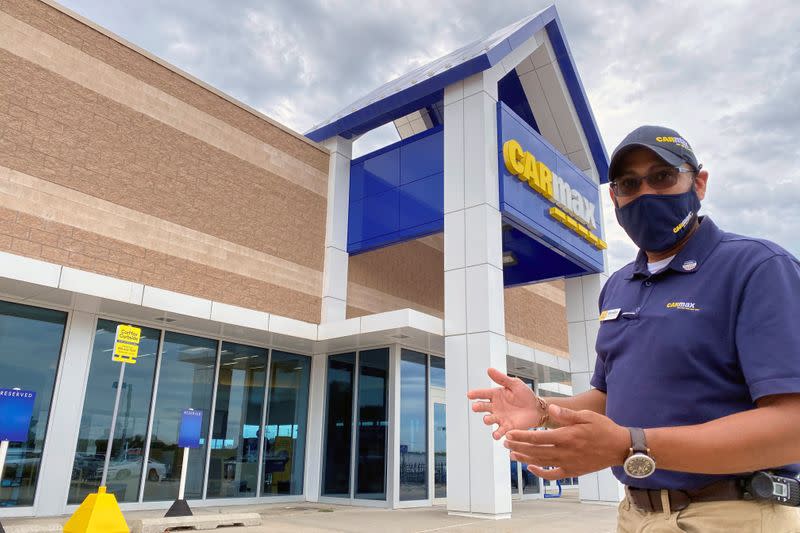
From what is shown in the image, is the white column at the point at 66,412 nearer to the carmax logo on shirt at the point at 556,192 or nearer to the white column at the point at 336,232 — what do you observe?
the white column at the point at 336,232

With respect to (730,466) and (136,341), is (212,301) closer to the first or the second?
(136,341)

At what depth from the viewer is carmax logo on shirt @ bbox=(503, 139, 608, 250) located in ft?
43.3

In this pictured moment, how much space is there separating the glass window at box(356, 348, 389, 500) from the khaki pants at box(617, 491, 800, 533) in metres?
12.1

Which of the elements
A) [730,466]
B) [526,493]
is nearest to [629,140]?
[730,466]

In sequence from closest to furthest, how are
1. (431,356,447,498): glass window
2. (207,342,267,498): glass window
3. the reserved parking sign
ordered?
the reserved parking sign → (207,342,267,498): glass window → (431,356,447,498): glass window

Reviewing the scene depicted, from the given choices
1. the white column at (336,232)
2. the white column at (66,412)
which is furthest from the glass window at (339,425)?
the white column at (66,412)

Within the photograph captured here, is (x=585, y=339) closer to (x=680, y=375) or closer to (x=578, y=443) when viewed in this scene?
(x=680, y=375)

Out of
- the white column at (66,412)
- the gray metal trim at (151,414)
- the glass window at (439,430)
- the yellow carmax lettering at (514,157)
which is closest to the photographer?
the white column at (66,412)

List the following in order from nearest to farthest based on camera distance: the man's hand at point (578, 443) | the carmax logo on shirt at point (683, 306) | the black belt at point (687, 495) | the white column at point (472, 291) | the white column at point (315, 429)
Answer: the man's hand at point (578, 443) → the black belt at point (687, 495) → the carmax logo on shirt at point (683, 306) → the white column at point (472, 291) → the white column at point (315, 429)

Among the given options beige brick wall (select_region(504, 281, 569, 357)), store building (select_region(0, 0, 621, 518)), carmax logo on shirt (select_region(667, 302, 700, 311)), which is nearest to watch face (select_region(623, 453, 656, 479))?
carmax logo on shirt (select_region(667, 302, 700, 311))

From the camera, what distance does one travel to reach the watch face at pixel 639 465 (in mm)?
1370

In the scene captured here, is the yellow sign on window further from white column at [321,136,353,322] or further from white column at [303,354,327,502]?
white column at [303,354,327,502]

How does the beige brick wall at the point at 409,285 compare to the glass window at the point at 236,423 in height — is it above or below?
above

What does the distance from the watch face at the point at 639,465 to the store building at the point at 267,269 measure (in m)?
9.89
